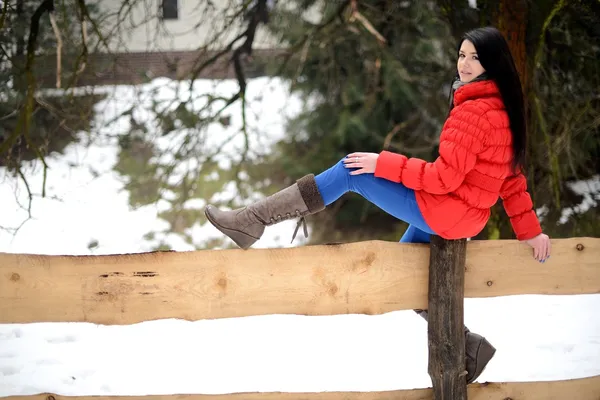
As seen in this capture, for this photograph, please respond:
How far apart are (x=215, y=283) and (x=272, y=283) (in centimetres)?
23

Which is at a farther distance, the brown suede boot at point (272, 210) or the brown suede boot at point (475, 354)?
the brown suede boot at point (475, 354)

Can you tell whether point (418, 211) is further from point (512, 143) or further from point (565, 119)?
point (565, 119)

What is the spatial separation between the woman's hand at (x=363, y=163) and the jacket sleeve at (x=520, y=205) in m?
0.58

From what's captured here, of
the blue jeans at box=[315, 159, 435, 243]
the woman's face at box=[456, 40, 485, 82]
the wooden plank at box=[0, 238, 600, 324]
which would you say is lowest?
the wooden plank at box=[0, 238, 600, 324]

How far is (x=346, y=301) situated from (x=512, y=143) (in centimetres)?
92

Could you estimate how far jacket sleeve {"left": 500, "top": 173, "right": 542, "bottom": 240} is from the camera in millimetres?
2602

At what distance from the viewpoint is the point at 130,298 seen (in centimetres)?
265

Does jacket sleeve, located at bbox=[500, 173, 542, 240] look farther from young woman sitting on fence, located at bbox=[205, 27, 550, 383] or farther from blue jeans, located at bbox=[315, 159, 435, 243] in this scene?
blue jeans, located at bbox=[315, 159, 435, 243]

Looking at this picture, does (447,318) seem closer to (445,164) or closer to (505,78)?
(445,164)

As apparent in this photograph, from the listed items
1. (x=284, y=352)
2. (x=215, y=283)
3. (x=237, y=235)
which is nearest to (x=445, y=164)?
(x=237, y=235)

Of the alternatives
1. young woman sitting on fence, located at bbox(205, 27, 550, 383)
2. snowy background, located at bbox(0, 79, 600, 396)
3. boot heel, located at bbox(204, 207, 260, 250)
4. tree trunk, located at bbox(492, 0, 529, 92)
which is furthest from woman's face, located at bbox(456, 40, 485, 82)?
tree trunk, located at bbox(492, 0, 529, 92)

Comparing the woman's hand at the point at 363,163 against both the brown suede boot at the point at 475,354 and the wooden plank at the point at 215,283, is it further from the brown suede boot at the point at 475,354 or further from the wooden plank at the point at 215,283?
the brown suede boot at the point at 475,354

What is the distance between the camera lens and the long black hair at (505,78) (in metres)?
2.43

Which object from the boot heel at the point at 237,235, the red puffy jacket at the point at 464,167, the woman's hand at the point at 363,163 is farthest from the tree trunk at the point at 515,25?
the boot heel at the point at 237,235
